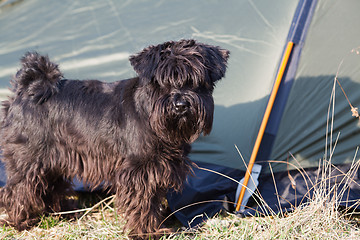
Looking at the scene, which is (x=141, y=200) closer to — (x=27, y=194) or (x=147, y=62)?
(x=27, y=194)

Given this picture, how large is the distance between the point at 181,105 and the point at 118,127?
23.6 inches

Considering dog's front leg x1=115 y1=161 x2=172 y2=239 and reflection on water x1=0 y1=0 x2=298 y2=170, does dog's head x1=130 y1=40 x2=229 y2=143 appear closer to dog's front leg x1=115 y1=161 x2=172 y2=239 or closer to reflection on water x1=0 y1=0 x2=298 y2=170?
dog's front leg x1=115 y1=161 x2=172 y2=239

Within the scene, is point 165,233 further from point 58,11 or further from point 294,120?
point 58,11

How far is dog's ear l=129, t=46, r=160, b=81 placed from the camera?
Result: 282cm

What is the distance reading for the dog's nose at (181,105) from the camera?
9.00 ft

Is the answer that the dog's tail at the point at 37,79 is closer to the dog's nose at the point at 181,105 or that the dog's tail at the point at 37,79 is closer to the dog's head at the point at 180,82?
the dog's head at the point at 180,82

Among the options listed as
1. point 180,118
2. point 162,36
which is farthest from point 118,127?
point 162,36

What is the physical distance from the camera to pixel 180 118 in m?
2.84

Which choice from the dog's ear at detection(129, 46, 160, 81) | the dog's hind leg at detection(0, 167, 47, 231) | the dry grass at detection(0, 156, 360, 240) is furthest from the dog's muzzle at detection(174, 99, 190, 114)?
the dog's hind leg at detection(0, 167, 47, 231)

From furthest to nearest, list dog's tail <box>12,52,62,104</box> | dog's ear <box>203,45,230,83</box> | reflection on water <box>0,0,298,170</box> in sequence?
reflection on water <box>0,0,298,170</box> < dog's tail <box>12,52,62,104</box> < dog's ear <box>203,45,230,83</box>

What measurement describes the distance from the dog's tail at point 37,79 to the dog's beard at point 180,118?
0.95 meters

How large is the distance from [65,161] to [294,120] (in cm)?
217

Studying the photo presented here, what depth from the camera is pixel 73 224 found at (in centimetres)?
350

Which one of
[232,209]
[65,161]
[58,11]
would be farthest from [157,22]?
[232,209]
